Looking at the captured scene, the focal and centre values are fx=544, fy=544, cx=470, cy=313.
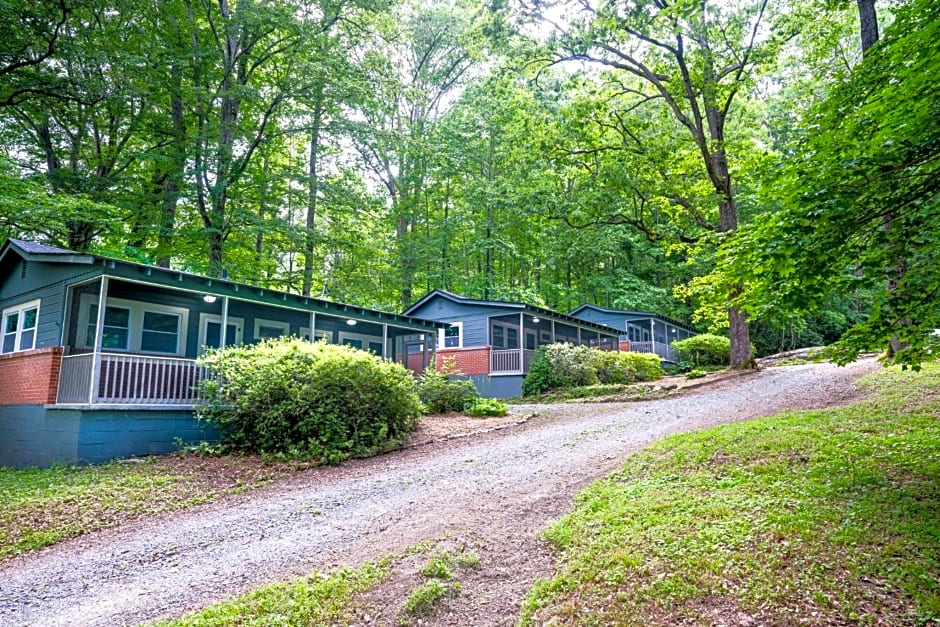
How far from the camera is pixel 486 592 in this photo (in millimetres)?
3939

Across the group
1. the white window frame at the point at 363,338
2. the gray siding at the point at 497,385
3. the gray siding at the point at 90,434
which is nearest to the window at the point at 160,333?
the gray siding at the point at 90,434

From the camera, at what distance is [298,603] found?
391cm

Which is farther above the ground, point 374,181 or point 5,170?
point 374,181

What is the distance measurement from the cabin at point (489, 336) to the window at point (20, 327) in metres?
11.5

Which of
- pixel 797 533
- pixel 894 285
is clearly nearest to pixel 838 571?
pixel 797 533

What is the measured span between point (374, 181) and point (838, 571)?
32251 millimetres

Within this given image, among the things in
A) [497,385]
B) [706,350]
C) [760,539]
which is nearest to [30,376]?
[760,539]

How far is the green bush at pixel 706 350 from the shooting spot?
2706 centimetres

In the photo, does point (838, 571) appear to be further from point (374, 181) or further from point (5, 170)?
point (374, 181)

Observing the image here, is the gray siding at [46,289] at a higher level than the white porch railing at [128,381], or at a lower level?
higher

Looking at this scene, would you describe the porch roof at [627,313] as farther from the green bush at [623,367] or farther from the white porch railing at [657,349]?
the green bush at [623,367]

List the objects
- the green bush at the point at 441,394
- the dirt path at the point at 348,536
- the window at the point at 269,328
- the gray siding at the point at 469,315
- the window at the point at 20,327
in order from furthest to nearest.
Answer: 1. the gray siding at the point at 469,315
2. the window at the point at 269,328
3. the green bush at the point at 441,394
4. the window at the point at 20,327
5. the dirt path at the point at 348,536

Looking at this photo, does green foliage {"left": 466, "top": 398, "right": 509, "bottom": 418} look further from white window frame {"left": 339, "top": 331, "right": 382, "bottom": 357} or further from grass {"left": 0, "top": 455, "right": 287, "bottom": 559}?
white window frame {"left": 339, "top": 331, "right": 382, "bottom": 357}

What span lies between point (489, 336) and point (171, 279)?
1251cm
